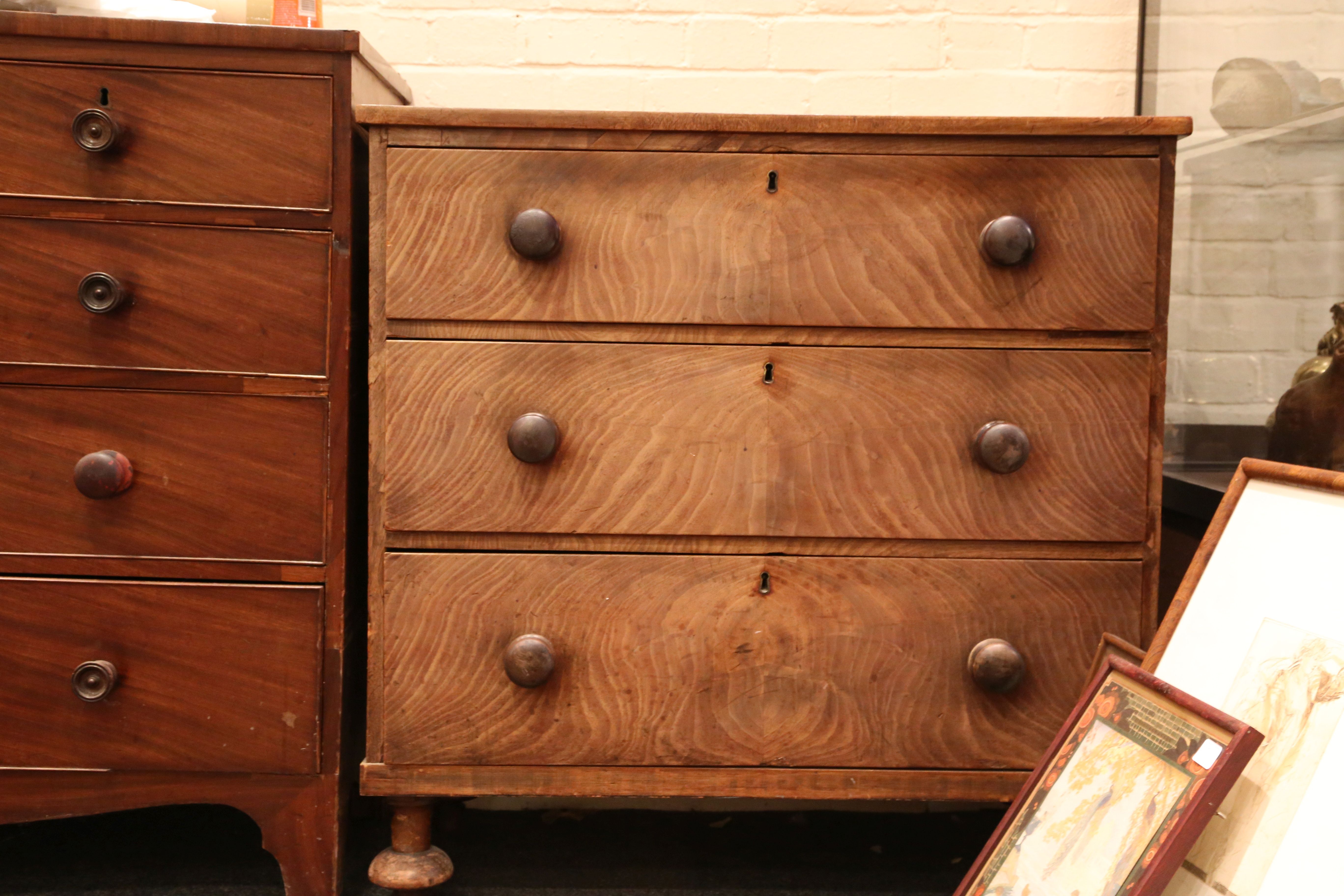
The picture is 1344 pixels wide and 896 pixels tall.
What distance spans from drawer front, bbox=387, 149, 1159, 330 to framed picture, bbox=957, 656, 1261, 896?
1.37 ft

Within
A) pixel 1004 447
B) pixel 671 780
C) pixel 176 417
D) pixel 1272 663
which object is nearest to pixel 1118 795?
pixel 1272 663

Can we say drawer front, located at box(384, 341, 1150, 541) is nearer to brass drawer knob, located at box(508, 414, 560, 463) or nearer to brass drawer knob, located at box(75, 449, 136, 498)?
brass drawer knob, located at box(508, 414, 560, 463)

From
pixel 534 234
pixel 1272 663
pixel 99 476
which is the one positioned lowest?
pixel 1272 663

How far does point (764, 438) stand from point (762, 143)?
1.06 feet

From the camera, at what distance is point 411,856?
112cm

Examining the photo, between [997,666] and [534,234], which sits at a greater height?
[534,234]

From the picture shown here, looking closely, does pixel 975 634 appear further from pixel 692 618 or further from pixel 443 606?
pixel 443 606

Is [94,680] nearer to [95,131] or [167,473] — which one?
[167,473]

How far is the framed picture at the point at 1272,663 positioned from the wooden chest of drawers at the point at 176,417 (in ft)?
2.91

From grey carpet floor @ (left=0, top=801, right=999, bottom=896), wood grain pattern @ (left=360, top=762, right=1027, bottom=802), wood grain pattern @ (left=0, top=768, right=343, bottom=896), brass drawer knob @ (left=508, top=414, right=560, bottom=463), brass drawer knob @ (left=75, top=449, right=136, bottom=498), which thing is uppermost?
brass drawer knob @ (left=508, top=414, right=560, bottom=463)

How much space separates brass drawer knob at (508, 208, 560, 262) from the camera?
3.34 feet

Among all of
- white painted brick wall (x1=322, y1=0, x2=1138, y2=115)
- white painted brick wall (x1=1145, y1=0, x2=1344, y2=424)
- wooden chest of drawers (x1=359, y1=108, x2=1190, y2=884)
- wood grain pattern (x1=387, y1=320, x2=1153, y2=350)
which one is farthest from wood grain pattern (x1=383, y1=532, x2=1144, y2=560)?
white painted brick wall (x1=322, y1=0, x2=1138, y2=115)

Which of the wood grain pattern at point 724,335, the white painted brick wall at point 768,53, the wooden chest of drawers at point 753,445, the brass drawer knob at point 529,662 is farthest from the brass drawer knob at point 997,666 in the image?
the white painted brick wall at point 768,53

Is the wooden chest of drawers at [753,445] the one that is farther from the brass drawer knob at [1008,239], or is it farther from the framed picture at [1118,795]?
the framed picture at [1118,795]
